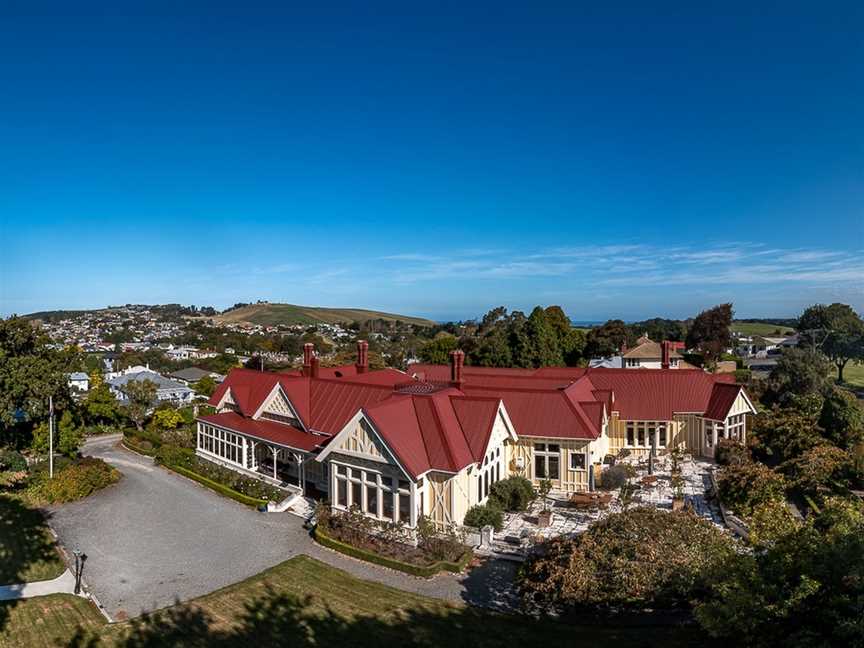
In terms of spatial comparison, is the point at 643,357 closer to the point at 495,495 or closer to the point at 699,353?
the point at 699,353

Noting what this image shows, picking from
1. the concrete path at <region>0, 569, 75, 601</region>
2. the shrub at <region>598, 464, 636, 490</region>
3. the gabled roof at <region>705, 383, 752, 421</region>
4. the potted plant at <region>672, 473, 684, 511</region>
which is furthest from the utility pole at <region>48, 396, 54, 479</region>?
the gabled roof at <region>705, 383, 752, 421</region>

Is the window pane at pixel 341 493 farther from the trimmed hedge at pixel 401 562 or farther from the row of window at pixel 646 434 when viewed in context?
the row of window at pixel 646 434

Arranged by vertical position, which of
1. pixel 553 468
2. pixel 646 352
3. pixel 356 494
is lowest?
pixel 553 468

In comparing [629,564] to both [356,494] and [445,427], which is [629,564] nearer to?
[445,427]

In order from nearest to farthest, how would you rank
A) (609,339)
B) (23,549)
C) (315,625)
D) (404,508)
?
(315,625)
(23,549)
(404,508)
(609,339)

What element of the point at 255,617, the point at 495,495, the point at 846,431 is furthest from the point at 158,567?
the point at 846,431

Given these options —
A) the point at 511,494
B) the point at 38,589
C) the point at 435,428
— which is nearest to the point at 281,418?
the point at 435,428

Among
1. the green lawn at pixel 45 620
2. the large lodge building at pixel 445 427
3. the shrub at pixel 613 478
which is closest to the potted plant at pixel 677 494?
the shrub at pixel 613 478
